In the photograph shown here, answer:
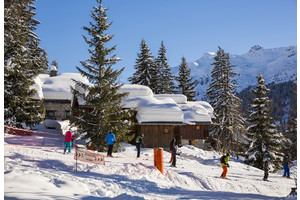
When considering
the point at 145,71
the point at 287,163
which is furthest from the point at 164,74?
the point at 287,163

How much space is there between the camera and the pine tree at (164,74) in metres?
45.2

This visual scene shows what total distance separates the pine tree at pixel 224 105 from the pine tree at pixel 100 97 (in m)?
19.4

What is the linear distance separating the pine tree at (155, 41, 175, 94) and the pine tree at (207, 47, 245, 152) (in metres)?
9.09

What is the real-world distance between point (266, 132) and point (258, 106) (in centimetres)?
284

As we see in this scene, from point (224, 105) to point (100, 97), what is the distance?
22703 mm

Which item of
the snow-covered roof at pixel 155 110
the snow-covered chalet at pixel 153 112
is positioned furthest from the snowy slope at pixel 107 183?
the snow-covered roof at pixel 155 110

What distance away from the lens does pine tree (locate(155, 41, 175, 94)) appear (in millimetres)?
45156

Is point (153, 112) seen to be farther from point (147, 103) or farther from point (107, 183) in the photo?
point (107, 183)

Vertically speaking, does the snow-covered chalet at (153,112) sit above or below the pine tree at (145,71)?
below

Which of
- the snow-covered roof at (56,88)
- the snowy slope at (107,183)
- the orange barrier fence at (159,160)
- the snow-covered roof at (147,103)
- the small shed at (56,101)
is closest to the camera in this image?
the snowy slope at (107,183)

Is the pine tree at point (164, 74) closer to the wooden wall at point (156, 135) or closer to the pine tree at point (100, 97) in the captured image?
the wooden wall at point (156, 135)

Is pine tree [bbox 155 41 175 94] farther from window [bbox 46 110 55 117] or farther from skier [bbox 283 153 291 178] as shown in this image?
skier [bbox 283 153 291 178]

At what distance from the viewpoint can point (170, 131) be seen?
2622cm

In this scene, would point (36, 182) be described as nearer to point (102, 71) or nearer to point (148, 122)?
point (102, 71)
